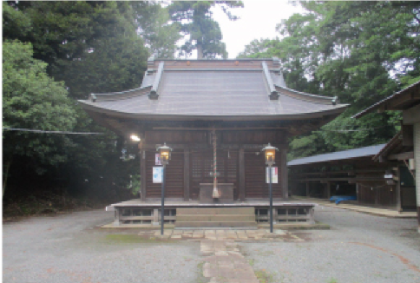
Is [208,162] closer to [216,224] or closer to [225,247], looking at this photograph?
[216,224]

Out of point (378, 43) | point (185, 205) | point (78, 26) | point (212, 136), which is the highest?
point (78, 26)

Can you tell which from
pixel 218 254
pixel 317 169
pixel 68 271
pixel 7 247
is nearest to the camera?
pixel 68 271

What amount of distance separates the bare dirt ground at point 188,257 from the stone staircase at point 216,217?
4.44 feet

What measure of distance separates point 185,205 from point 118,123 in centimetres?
381

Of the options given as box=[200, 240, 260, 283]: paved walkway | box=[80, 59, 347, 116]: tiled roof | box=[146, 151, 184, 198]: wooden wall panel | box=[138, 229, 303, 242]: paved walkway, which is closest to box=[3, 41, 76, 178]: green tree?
box=[80, 59, 347, 116]: tiled roof

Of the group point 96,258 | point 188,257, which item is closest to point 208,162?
point 188,257

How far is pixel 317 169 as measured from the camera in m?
21.5

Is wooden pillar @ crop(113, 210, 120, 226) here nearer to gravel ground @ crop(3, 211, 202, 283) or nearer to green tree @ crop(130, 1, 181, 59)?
gravel ground @ crop(3, 211, 202, 283)

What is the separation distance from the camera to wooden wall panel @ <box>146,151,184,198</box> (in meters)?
10.4

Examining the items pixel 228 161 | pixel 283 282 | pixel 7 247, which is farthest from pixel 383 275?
pixel 7 247

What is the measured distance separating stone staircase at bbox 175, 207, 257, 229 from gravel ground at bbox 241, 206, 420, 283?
153 cm

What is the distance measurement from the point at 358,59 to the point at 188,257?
17.1m

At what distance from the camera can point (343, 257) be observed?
Result: 576 cm

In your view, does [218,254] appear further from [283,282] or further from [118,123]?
[118,123]
